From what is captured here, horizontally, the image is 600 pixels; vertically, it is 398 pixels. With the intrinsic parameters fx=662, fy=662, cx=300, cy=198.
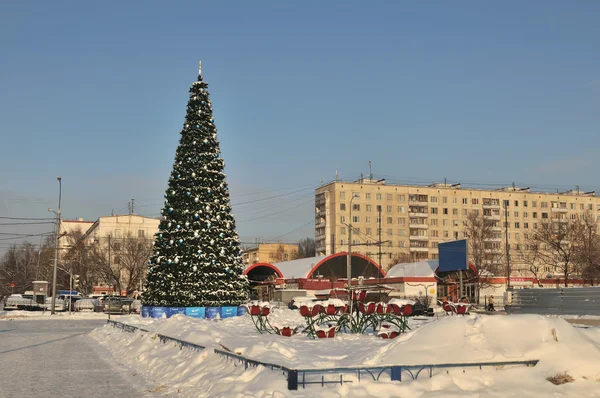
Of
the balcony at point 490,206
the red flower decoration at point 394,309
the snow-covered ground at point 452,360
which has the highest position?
the balcony at point 490,206

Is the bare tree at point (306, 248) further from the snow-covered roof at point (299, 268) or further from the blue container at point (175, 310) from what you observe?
the blue container at point (175, 310)

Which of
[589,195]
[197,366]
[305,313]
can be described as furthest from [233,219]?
[589,195]

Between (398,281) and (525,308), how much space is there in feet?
74.6

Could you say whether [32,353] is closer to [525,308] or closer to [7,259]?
[525,308]

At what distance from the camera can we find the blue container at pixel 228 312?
39934 millimetres

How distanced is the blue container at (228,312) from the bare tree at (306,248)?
120803 millimetres

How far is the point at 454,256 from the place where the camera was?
68.2 metres

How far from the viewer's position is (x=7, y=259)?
141 metres

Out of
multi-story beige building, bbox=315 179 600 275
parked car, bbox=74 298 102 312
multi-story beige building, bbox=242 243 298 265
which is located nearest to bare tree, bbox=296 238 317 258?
multi-story beige building, bbox=242 243 298 265

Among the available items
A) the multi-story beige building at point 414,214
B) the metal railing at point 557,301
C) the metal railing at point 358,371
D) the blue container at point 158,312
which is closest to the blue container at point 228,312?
the blue container at point 158,312

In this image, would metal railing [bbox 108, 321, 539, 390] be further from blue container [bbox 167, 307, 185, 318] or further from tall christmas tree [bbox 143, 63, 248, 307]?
tall christmas tree [bbox 143, 63, 248, 307]

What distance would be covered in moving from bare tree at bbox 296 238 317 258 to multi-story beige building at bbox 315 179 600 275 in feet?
135

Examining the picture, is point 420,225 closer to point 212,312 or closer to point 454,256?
point 454,256

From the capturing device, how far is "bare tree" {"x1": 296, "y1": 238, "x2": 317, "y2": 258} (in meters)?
165
